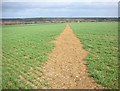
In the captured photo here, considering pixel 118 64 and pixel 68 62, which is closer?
pixel 118 64

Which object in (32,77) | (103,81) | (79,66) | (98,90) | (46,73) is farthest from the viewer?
(79,66)

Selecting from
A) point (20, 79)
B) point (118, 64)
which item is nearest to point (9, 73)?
point (20, 79)

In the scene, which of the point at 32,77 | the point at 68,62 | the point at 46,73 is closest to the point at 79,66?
the point at 68,62

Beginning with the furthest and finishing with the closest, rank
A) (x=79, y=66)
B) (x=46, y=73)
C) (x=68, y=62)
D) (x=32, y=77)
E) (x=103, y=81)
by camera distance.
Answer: (x=68, y=62) < (x=79, y=66) < (x=46, y=73) < (x=32, y=77) < (x=103, y=81)

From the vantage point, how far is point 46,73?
1298 cm

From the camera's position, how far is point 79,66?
14.5 m

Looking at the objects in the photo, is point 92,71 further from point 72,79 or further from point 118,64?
point 118,64

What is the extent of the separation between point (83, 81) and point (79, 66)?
9.74 ft

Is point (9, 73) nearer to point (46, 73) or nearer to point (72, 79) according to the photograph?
point (46, 73)

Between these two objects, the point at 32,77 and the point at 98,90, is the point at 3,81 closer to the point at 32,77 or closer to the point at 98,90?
the point at 32,77

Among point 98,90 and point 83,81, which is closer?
point 98,90

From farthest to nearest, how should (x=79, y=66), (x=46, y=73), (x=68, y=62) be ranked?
(x=68, y=62)
(x=79, y=66)
(x=46, y=73)

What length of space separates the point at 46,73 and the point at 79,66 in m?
2.66

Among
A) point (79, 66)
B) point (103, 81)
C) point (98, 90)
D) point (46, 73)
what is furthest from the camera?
point (79, 66)
